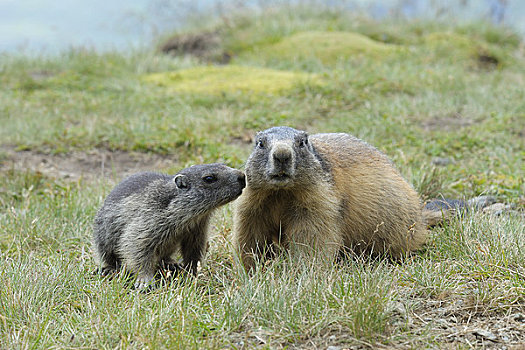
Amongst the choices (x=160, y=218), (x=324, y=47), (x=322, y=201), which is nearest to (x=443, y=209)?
(x=322, y=201)

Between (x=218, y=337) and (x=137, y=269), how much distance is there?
57.4 inches

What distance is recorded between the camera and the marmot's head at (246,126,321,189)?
413cm

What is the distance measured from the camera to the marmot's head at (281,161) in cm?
413

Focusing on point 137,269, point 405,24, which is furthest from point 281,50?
point 137,269

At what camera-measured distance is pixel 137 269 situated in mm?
4598

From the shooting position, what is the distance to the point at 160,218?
467 centimetres

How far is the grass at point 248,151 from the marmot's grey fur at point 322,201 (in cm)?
23

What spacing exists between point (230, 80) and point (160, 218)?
7.03m

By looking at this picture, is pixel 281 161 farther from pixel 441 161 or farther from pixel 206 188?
pixel 441 161

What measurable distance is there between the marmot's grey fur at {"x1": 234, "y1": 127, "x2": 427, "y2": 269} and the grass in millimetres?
230

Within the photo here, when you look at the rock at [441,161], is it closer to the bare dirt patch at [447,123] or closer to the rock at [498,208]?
the bare dirt patch at [447,123]

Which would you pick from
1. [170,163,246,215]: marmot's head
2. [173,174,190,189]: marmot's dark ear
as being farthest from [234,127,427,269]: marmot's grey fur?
[173,174,190,189]: marmot's dark ear

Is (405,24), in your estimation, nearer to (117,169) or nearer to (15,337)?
(117,169)

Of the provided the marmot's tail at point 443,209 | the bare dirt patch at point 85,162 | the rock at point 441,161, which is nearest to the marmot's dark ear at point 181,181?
the marmot's tail at point 443,209
